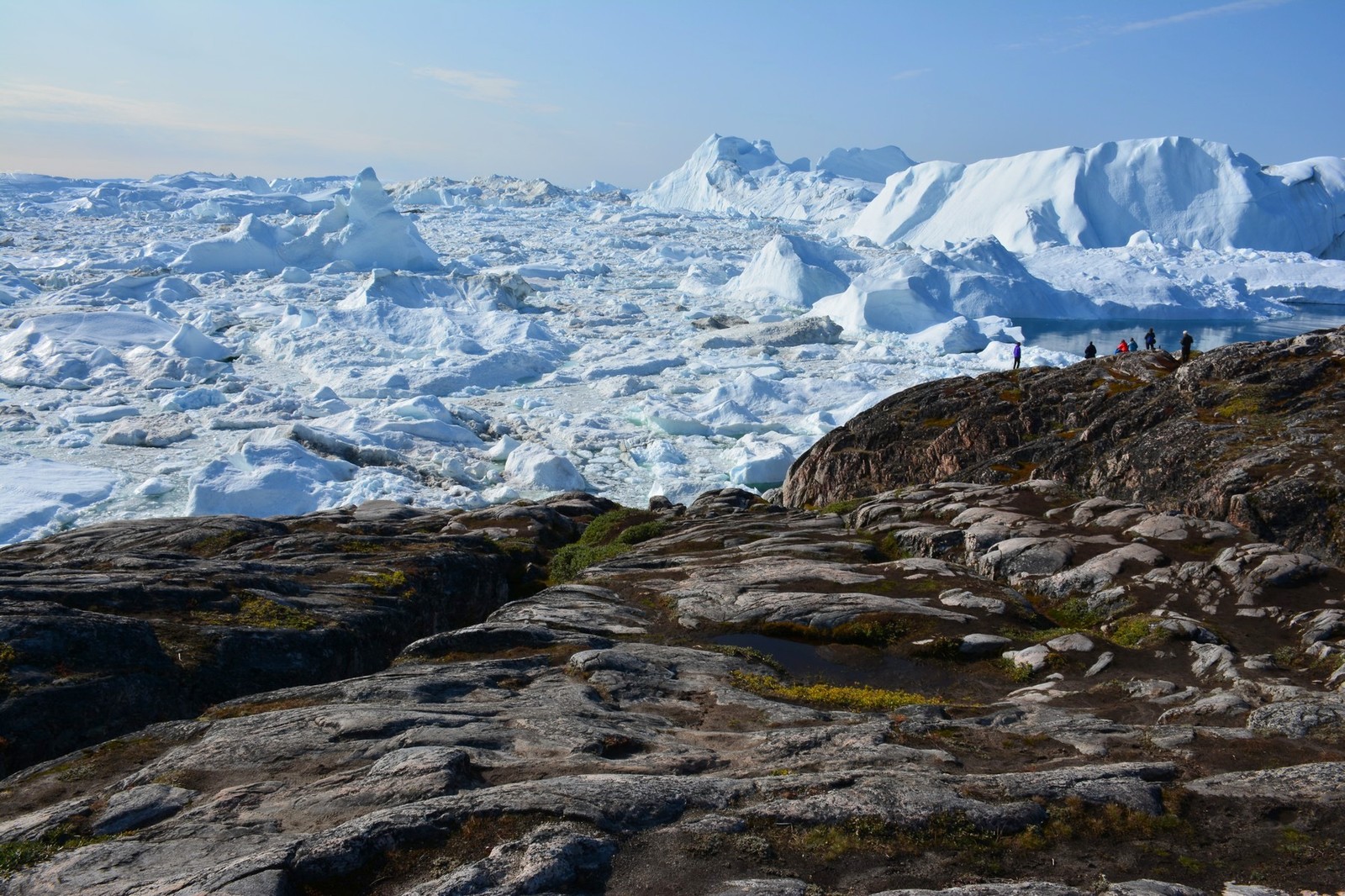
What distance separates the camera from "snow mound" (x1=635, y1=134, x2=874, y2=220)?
13212cm

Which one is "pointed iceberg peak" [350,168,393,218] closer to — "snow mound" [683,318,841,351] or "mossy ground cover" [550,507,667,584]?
"snow mound" [683,318,841,351]

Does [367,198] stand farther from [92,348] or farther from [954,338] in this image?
[954,338]

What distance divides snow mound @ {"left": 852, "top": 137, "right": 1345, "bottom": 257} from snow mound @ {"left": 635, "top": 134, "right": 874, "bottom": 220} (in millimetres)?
35048

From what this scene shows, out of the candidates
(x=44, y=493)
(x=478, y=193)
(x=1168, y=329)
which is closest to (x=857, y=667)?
(x=44, y=493)

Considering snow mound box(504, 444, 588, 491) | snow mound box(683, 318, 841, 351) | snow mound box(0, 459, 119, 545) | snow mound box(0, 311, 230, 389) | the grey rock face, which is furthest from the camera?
snow mound box(683, 318, 841, 351)

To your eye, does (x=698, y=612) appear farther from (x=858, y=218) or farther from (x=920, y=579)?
(x=858, y=218)

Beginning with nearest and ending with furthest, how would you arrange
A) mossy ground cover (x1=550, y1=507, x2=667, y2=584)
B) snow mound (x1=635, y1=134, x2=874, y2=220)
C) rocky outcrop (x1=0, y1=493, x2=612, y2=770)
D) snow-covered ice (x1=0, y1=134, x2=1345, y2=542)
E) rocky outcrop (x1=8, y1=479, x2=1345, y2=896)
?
rocky outcrop (x1=8, y1=479, x2=1345, y2=896) < rocky outcrop (x1=0, y1=493, x2=612, y2=770) < mossy ground cover (x1=550, y1=507, x2=667, y2=584) < snow-covered ice (x1=0, y1=134, x2=1345, y2=542) < snow mound (x1=635, y1=134, x2=874, y2=220)

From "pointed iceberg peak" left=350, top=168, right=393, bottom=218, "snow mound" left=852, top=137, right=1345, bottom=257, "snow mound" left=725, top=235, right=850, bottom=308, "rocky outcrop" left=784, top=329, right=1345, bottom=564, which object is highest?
"snow mound" left=852, top=137, right=1345, bottom=257

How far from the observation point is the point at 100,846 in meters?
6.65

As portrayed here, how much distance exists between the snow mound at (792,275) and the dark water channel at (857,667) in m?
60.6

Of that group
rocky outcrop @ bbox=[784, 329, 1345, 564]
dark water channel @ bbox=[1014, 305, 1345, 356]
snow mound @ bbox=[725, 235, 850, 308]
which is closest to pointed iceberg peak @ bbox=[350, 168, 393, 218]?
snow mound @ bbox=[725, 235, 850, 308]

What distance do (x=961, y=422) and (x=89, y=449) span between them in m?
33.8

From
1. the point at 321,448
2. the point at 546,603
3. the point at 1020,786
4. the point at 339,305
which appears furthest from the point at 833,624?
the point at 339,305

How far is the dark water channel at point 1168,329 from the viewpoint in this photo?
207ft
